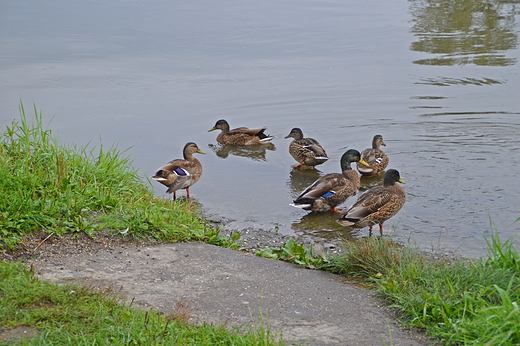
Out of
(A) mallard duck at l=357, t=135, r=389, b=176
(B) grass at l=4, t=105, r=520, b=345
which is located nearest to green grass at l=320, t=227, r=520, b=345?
(B) grass at l=4, t=105, r=520, b=345

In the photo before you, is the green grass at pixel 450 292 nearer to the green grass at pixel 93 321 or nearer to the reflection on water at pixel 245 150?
the green grass at pixel 93 321

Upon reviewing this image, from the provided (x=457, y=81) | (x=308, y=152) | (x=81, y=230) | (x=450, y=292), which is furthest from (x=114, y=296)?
(x=457, y=81)

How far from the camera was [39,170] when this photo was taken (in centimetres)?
528

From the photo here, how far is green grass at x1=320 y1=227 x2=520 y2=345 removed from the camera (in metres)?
3.09

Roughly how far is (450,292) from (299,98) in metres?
9.49

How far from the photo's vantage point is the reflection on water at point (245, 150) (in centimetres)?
1040

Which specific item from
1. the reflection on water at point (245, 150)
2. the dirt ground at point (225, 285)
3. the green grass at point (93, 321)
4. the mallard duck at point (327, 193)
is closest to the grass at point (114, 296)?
the green grass at point (93, 321)

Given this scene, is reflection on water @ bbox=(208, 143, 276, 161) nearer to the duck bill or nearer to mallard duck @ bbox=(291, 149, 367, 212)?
the duck bill

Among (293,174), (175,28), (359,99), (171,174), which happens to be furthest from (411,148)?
(175,28)

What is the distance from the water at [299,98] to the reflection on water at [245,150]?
0.06 m

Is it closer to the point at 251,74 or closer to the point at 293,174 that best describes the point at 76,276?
the point at 293,174

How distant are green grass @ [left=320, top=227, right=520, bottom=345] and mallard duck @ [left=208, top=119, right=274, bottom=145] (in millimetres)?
6220

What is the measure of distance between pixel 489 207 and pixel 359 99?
20.3ft

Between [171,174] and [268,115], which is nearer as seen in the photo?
[171,174]
